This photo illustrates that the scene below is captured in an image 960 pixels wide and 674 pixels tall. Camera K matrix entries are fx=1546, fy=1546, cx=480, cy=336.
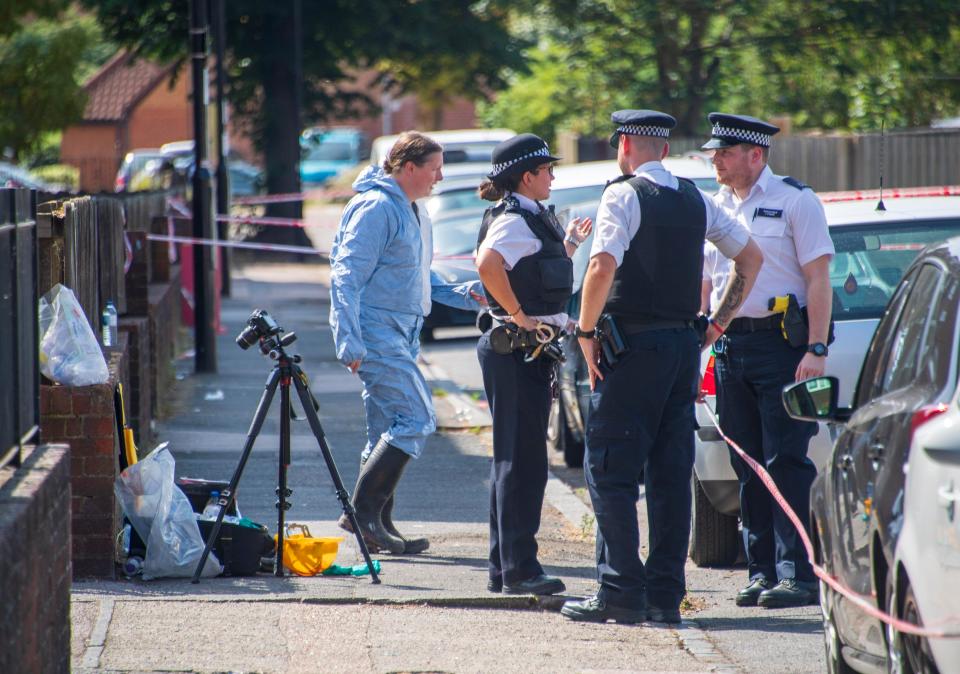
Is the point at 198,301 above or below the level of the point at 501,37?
below

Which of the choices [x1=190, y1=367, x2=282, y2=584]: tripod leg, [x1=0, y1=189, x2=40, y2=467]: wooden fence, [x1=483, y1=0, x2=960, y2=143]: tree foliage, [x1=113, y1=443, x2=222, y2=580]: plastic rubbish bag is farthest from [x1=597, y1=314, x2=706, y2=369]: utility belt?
[x1=483, y1=0, x2=960, y2=143]: tree foliage

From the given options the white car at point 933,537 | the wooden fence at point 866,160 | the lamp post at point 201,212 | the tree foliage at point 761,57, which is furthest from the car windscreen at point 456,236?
the white car at point 933,537

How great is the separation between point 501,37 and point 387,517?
71.2 ft

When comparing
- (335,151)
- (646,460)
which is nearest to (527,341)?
(646,460)

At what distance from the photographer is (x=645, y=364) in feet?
19.6

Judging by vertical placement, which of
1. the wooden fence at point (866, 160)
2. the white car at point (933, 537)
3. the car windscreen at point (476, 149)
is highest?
the car windscreen at point (476, 149)

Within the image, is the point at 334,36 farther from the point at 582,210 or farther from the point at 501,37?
the point at 582,210

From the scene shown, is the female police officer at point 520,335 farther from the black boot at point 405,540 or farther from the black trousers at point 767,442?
the black boot at point 405,540

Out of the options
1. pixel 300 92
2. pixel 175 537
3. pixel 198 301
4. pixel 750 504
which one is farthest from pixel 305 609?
pixel 300 92

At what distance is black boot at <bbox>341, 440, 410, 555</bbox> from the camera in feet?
23.7

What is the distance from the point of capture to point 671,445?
611 centimetres

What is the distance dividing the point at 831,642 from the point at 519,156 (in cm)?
246

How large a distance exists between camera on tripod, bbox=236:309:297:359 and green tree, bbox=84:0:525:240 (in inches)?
803

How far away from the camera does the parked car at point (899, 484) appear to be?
3.58 meters
